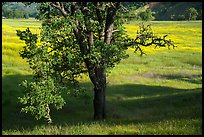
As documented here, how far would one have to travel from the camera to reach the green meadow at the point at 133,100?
1343 cm

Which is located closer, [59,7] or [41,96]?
[59,7]

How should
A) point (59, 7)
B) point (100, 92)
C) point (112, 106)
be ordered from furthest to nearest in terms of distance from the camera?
point (112, 106) < point (100, 92) < point (59, 7)

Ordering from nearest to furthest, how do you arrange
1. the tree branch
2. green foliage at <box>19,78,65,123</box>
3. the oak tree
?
the oak tree < the tree branch < green foliage at <box>19,78,65,123</box>

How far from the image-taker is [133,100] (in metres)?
30.3

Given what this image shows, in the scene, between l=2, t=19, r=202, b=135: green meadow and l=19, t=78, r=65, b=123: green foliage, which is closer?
l=2, t=19, r=202, b=135: green meadow

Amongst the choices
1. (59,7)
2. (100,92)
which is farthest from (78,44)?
(100,92)

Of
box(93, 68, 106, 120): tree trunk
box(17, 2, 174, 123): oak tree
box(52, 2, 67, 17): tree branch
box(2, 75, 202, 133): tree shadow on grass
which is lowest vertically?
box(2, 75, 202, 133): tree shadow on grass

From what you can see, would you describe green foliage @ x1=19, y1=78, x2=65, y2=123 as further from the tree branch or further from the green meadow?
the tree branch

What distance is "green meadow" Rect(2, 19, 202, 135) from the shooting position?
1343cm

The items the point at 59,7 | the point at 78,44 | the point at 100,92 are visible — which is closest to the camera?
the point at 59,7

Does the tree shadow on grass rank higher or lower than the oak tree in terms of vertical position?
lower

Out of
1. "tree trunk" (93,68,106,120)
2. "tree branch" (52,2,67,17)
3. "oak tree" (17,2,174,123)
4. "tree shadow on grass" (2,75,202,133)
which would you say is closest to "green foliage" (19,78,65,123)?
"oak tree" (17,2,174,123)

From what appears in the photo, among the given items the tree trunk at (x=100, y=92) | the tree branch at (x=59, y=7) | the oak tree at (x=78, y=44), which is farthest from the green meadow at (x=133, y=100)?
the tree branch at (x=59, y=7)

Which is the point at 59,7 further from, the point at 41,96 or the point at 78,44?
the point at 41,96
